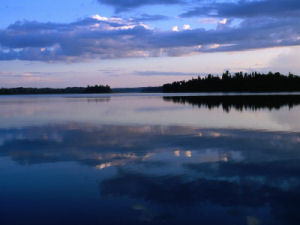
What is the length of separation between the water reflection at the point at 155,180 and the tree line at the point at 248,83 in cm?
13976

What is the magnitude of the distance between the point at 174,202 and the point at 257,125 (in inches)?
626

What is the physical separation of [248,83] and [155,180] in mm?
154749

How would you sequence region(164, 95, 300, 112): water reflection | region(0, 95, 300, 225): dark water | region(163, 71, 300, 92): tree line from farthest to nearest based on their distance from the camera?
region(163, 71, 300, 92): tree line → region(164, 95, 300, 112): water reflection → region(0, 95, 300, 225): dark water

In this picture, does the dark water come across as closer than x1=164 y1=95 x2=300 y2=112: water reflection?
Yes

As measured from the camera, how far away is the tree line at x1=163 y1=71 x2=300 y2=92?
145750 mm

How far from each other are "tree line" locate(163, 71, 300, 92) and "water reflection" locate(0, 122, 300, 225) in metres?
140

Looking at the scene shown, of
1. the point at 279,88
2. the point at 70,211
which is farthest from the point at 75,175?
the point at 279,88

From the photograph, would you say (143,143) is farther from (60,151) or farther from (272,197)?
(272,197)

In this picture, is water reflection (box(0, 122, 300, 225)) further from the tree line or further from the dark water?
the tree line

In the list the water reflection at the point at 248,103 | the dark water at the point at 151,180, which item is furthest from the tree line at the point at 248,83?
the dark water at the point at 151,180

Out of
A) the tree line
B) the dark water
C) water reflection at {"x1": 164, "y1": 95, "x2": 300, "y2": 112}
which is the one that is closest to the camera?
the dark water

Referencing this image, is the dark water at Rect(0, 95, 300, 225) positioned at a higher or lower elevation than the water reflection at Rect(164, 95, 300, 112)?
lower

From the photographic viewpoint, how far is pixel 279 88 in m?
146

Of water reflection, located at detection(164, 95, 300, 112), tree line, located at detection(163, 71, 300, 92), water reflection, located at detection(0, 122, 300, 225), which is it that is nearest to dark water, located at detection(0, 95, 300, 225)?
water reflection, located at detection(0, 122, 300, 225)
